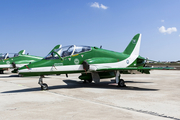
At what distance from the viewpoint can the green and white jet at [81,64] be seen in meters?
9.51

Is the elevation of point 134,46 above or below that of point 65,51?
above

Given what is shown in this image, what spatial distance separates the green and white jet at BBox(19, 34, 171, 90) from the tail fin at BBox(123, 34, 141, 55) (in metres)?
1.19

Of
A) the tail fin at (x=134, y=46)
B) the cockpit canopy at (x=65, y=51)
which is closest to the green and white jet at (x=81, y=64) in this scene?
the cockpit canopy at (x=65, y=51)

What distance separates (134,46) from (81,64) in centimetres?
648

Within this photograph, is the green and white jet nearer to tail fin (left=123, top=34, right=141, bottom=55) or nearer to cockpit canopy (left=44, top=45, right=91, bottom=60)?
cockpit canopy (left=44, top=45, right=91, bottom=60)

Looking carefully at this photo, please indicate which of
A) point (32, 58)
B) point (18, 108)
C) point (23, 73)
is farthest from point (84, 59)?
point (32, 58)

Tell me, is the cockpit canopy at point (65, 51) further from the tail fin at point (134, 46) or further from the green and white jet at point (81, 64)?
the tail fin at point (134, 46)

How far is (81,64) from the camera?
425 inches

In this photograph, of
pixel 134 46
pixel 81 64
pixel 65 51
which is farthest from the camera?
pixel 134 46

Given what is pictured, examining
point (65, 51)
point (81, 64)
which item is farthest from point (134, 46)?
point (65, 51)

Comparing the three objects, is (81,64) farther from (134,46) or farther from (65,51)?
(134,46)

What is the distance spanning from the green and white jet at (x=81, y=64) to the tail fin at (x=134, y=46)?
3.89 feet

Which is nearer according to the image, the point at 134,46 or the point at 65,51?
the point at 65,51

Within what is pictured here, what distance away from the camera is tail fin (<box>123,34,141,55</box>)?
14.7m
